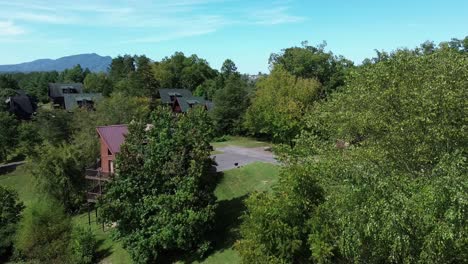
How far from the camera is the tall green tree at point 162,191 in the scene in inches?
976

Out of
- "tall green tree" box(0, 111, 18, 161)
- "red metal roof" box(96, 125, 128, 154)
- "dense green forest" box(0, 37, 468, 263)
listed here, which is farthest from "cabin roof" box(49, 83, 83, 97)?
"red metal roof" box(96, 125, 128, 154)

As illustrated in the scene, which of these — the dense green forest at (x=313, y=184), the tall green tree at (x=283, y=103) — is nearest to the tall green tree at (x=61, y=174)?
the dense green forest at (x=313, y=184)

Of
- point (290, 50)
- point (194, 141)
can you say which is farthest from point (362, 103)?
point (290, 50)

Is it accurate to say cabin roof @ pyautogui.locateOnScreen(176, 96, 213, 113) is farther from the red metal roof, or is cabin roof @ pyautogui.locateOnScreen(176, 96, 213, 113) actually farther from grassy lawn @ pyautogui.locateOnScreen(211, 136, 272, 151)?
the red metal roof

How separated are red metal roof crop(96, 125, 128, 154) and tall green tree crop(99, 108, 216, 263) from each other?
1076cm

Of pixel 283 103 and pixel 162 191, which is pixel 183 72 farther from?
pixel 162 191

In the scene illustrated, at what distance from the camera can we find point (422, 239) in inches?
520

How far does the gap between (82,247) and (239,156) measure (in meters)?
24.0

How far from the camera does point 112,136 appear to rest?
3853cm

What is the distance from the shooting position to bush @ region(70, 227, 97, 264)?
90.7ft

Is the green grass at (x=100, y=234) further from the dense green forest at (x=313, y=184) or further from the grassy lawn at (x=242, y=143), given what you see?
the grassy lawn at (x=242, y=143)

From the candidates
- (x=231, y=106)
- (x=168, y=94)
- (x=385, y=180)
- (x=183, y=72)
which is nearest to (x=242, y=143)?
(x=231, y=106)

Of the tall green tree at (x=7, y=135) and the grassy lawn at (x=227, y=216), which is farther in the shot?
the tall green tree at (x=7, y=135)

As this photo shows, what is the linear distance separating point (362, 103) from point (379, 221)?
28.1 feet
